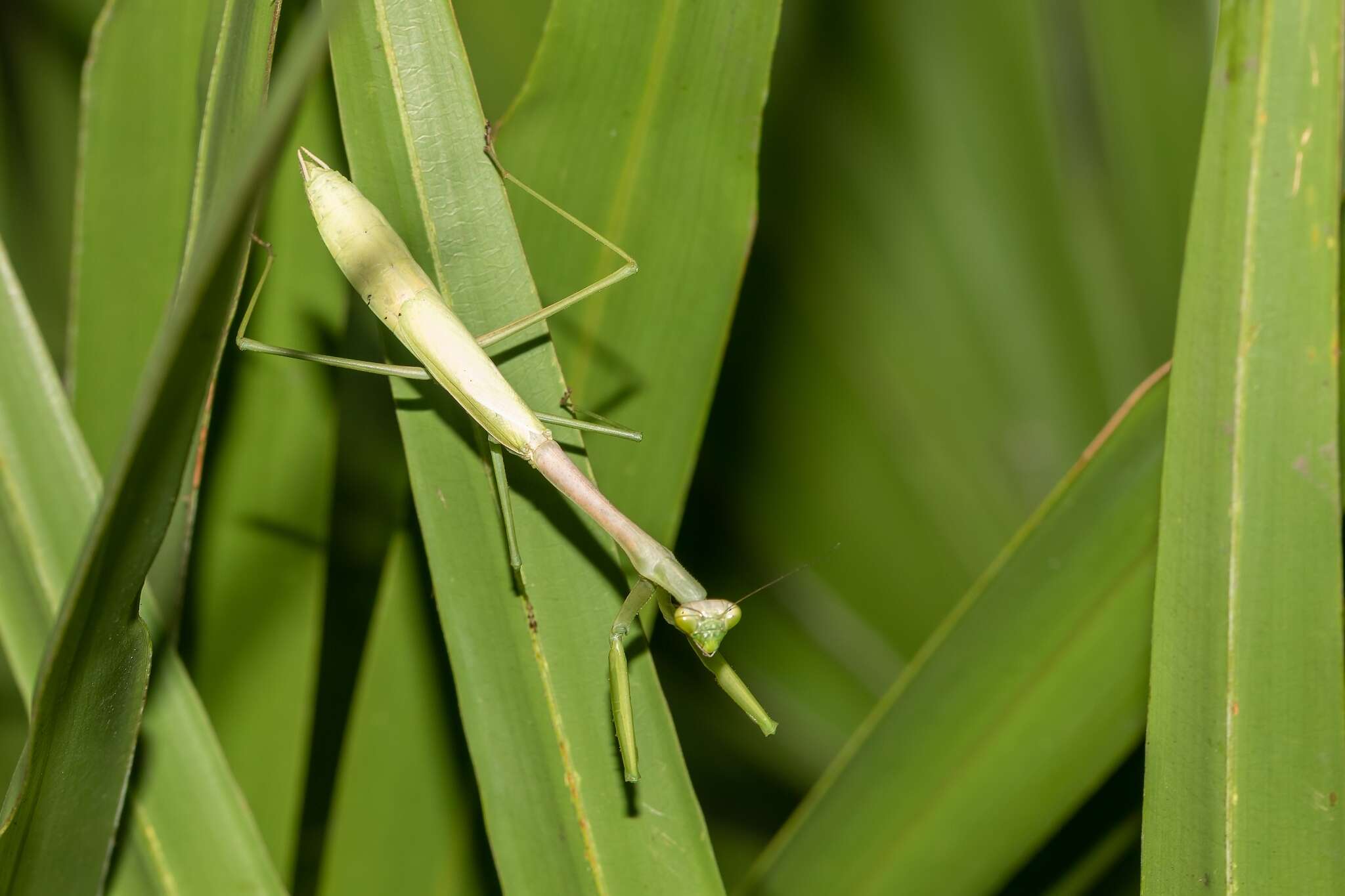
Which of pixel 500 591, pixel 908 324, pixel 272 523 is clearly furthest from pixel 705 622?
pixel 908 324

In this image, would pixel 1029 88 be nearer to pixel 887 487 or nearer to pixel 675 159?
pixel 887 487

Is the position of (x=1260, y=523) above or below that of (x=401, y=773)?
below

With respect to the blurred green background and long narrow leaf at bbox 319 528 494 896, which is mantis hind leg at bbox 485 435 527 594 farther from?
the blurred green background

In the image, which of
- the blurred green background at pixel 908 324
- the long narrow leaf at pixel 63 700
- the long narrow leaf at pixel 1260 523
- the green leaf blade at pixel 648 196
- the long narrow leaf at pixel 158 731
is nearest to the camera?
the long narrow leaf at pixel 63 700

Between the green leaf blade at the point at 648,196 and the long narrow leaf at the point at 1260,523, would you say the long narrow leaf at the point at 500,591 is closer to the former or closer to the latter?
the green leaf blade at the point at 648,196

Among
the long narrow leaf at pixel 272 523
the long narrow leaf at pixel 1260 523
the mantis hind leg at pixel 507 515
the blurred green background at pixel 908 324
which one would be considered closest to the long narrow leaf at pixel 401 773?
the long narrow leaf at pixel 272 523

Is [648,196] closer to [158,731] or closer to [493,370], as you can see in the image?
[493,370]
